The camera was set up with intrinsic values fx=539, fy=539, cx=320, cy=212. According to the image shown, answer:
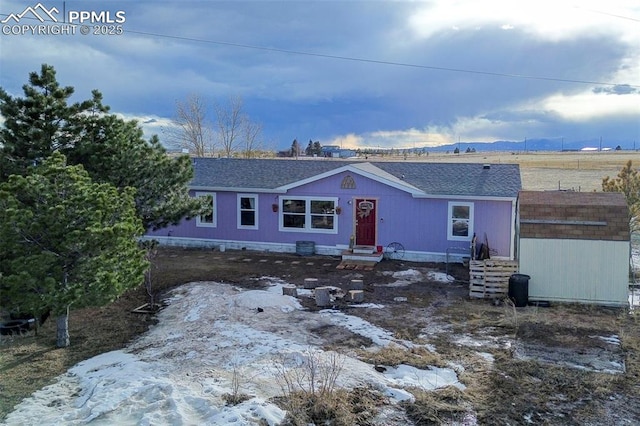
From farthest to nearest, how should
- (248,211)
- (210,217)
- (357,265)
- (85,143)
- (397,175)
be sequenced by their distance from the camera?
(210,217)
(248,211)
(397,175)
(357,265)
(85,143)

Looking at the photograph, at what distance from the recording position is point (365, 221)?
18.9 meters

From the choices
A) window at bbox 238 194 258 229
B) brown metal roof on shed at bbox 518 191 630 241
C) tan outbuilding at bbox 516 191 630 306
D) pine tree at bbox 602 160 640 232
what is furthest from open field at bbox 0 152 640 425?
pine tree at bbox 602 160 640 232

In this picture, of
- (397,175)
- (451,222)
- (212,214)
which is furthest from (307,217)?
(451,222)

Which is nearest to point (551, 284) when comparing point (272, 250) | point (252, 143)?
point (272, 250)

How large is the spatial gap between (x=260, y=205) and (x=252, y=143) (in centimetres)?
3221

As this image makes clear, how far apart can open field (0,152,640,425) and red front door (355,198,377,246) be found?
328cm

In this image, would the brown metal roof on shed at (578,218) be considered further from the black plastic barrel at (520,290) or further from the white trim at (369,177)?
the white trim at (369,177)

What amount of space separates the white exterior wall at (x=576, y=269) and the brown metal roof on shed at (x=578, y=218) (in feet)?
0.58

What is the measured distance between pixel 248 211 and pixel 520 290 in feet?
35.6

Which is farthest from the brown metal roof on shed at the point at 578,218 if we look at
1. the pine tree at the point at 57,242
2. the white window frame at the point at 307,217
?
the pine tree at the point at 57,242

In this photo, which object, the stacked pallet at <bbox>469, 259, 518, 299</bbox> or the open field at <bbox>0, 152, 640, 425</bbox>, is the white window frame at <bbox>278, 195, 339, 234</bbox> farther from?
the stacked pallet at <bbox>469, 259, 518, 299</bbox>

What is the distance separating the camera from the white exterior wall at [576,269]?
12664 millimetres

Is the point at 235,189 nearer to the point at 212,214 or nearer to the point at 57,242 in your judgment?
the point at 212,214

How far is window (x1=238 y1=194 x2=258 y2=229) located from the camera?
20.3 m
